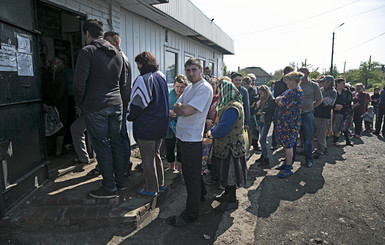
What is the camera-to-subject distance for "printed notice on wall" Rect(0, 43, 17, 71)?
274cm

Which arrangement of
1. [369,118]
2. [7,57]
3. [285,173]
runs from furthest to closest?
[369,118] → [285,173] → [7,57]

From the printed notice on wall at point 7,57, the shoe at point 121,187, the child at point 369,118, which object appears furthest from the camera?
the child at point 369,118

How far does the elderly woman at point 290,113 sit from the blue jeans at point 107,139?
3013 millimetres

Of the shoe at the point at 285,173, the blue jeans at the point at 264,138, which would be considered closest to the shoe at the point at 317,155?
the blue jeans at the point at 264,138

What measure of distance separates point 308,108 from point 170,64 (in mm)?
4517

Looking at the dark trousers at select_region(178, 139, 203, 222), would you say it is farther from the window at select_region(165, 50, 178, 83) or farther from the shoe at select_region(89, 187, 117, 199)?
the window at select_region(165, 50, 178, 83)

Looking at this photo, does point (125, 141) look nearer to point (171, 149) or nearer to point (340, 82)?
point (171, 149)

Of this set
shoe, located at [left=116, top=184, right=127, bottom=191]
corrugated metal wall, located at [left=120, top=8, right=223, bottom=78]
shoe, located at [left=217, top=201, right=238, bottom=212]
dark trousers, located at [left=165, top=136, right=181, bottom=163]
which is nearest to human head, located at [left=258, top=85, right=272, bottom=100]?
dark trousers, located at [left=165, top=136, right=181, bottom=163]

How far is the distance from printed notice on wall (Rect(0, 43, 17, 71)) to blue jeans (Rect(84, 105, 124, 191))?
3.20 feet

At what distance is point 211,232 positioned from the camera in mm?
2982

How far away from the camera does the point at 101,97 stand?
9.61 ft

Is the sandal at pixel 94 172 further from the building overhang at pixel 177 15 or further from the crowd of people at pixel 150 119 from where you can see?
the building overhang at pixel 177 15

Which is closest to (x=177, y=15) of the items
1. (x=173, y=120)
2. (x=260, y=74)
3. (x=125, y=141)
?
(x=173, y=120)

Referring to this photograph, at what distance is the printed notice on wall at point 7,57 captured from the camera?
9.00ft
